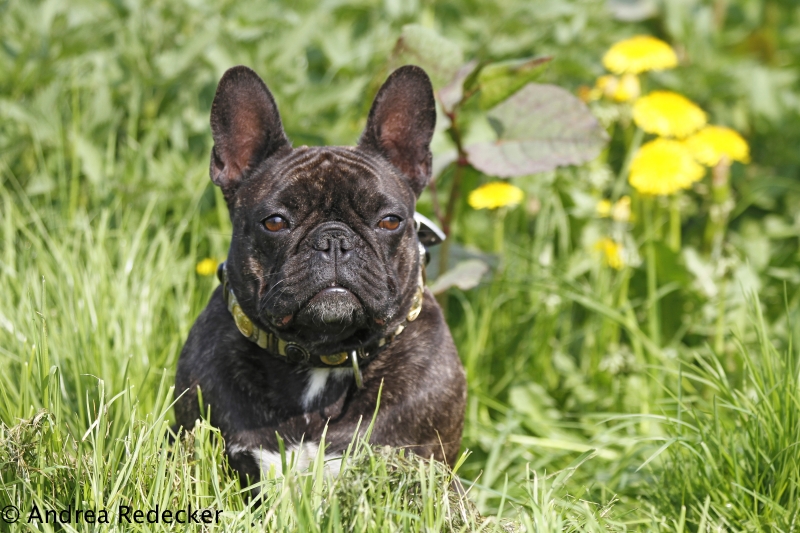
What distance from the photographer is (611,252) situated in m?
4.54

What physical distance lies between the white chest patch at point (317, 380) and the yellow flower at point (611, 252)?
1.82 meters

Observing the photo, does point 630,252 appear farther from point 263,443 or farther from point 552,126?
point 263,443

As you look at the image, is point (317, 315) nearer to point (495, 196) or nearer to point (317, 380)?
point (317, 380)

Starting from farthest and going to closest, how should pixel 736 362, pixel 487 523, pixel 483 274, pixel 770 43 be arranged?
pixel 770 43
pixel 736 362
pixel 483 274
pixel 487 523

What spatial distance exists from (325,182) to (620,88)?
2497 millimetres

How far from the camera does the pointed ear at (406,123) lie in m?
3.21

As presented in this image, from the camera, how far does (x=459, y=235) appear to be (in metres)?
5.09

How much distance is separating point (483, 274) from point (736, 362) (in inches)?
48.4

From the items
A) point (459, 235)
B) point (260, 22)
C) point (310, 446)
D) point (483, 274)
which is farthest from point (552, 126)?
point (260, 22)

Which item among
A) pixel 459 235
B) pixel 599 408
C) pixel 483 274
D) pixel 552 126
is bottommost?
pixel 599 408
